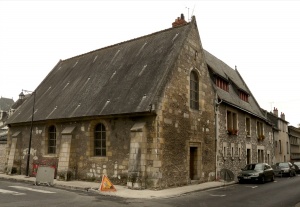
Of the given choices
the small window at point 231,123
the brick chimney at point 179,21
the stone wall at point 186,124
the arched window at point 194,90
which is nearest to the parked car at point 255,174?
the stone wall at point 186,124

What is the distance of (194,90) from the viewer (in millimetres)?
17750

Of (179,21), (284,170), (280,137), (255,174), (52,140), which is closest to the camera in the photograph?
(255,174)

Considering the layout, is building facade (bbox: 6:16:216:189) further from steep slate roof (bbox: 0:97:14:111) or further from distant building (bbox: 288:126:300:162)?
steep slate roof (bbox: 0:97:14:111)

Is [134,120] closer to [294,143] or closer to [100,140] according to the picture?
[100,140]

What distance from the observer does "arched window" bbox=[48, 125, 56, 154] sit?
19.2 m

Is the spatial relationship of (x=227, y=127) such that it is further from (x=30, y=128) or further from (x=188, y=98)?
(x=30, y=128)

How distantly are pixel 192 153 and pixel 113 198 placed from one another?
23.1ft

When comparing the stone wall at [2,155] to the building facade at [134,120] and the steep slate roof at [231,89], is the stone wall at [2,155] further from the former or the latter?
the steep slate roof at [231,89]

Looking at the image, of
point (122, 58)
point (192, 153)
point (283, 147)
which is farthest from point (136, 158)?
point (283, 147)

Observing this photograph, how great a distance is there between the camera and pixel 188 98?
55.2ft

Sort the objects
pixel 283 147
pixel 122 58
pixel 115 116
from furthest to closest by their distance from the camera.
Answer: pixel 283 147 < pixel 122 58 < pixel 115 116

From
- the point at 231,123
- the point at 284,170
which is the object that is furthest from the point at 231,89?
the point at 284,170

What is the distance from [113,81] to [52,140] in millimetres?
5680

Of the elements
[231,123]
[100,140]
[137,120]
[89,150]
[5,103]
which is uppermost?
[5,103]
